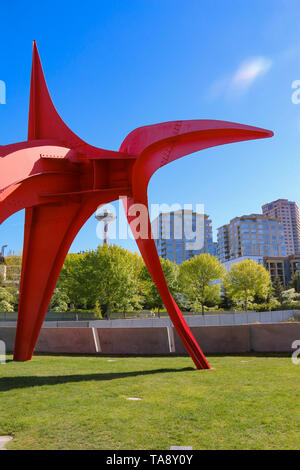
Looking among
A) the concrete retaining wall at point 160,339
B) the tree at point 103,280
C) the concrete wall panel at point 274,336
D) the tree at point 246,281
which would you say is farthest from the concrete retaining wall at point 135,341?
the tree at point 246,281

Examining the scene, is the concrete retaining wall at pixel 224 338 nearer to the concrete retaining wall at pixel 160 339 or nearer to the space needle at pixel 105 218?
the concrete retaining wall at pixel 160 339

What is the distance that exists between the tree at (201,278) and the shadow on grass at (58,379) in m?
49.3

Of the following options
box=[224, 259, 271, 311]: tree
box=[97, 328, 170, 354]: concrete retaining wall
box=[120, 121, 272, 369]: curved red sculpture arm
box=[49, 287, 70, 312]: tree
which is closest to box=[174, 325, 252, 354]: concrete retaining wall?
box=[97, 328, 170, 354]: concrete retaining wall

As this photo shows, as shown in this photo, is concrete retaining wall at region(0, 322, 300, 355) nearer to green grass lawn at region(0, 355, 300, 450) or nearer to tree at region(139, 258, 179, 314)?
green grass lawn at region(0, 355, 300, 450)

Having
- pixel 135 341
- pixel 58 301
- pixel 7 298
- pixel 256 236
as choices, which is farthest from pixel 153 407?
pixel 256 236

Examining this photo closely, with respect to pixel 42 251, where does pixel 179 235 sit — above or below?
above

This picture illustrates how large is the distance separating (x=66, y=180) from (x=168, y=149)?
2947 millimetres

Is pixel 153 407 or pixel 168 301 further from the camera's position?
pixel 168 301

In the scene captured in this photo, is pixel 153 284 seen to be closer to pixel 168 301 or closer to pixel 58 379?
pixel 168 301

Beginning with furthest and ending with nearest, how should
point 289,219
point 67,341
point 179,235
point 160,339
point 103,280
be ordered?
1. point 289,219
2. point 179,235
3. point 103,280
4. point 67,341
5. point 160,339

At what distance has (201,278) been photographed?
59.0 m

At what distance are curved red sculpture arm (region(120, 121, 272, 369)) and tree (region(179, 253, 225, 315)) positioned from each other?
49178 millimetres

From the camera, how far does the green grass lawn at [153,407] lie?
4535 mm

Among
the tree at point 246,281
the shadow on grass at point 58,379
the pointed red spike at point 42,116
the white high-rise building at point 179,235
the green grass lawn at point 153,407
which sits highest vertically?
the white high-rise building at point 179,235
